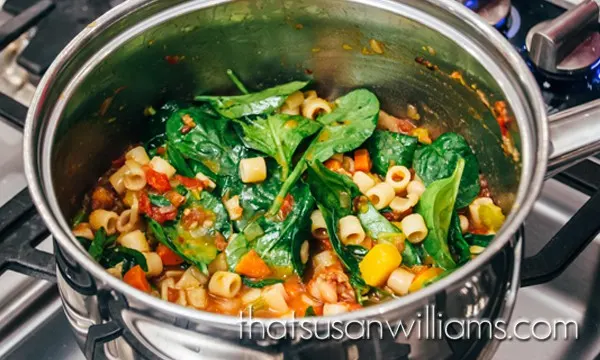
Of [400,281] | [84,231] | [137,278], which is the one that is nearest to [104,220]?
[84,231]

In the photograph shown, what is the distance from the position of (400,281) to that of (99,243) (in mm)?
487

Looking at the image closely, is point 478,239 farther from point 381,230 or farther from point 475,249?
point 381,230

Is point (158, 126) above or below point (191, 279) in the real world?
above

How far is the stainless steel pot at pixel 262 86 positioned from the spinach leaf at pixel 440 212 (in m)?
0.09

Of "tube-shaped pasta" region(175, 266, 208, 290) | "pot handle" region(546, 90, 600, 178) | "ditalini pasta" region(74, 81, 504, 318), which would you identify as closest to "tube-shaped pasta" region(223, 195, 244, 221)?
"ditalini pasta" region(74, 81, 504, 318)

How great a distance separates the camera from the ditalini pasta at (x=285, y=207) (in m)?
1.14

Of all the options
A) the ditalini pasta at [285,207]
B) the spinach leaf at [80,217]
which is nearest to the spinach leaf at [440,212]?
the ditalini pasta at [285,207]

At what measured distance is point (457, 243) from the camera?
118 cm

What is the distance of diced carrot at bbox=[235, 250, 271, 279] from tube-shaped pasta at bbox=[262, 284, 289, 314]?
0.06m

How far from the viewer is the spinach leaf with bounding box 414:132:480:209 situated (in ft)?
4.07

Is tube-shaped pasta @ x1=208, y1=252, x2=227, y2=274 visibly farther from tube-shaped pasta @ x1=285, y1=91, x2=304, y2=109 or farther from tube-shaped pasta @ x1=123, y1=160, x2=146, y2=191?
tube-shaped pasta @ x1=285, y1=91, x2=304, y2=109

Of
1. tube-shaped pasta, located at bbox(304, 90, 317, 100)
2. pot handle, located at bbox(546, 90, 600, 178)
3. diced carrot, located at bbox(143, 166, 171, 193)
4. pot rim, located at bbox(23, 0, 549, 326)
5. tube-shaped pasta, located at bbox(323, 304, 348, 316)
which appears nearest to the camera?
pot rim, located at bbox(23, 0, 549, 326)

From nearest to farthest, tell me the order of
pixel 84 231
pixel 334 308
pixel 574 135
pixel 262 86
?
1. pixel 574 135
2. pixel 334 308
3. pixel 84 231
4. pixel 262 86

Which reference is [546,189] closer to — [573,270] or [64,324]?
[573,270]
